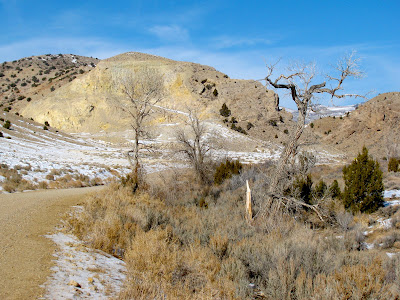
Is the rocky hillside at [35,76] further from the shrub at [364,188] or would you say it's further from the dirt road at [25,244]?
the shrub at [364,188]

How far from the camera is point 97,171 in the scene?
21781 mm

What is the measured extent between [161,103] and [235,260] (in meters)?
53.7

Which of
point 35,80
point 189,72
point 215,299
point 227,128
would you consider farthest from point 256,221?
point 35,80

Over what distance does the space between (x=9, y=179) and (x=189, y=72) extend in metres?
51.2

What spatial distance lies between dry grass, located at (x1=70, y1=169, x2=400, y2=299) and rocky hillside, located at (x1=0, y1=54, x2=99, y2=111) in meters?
66.4

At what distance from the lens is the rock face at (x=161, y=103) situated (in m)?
56.5

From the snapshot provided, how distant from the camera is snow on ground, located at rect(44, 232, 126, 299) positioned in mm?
4125

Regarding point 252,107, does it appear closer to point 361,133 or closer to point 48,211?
point 361,133

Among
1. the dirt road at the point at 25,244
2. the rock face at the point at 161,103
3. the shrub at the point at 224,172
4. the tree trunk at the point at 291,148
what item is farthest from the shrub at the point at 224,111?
the dirt road at the point at 25,244

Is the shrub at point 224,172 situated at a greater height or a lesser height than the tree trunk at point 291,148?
lesser

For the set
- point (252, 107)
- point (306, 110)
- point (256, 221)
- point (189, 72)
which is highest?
point (189, 72)

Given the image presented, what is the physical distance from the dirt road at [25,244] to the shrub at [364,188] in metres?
10.6

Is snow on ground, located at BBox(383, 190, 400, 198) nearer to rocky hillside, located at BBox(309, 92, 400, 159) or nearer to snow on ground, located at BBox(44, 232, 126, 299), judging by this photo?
snow on ground, located at BBox(44, 232, 126, 299)

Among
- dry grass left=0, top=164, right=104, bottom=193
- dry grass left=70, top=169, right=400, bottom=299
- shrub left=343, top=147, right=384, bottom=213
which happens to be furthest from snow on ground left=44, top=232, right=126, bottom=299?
shrub left=343, top=147, right=384, bottom=213
